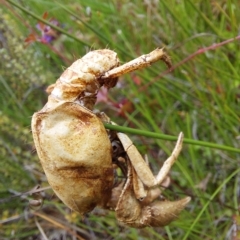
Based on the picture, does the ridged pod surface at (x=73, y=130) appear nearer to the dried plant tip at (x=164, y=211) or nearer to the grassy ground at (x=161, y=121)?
the dried plant tip at (x=164, y=211)

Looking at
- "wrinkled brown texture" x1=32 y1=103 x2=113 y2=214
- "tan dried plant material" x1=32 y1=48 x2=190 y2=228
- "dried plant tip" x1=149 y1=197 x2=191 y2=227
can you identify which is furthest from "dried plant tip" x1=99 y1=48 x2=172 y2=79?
"dried plant tip" x1=149 y1=197 x2=191 y2=227

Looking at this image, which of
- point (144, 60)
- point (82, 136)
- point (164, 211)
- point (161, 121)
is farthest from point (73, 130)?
point (161, 121)

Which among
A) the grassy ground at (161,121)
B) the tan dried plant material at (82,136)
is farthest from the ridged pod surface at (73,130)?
the grassy ground at (161,121)

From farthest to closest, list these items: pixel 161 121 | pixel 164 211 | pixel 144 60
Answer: pixel 161 121 → pixel 164 211 → pixel 144 60

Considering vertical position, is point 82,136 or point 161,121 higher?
point 82,136

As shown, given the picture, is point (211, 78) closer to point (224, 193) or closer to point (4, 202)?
point (224, 193)

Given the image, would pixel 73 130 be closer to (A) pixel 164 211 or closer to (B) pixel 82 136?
(B) pixel 82 136

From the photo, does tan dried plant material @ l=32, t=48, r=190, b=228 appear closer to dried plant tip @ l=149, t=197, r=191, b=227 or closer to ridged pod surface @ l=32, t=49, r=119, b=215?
ridged pod surface @ l=32, t=49, r=119, b=215

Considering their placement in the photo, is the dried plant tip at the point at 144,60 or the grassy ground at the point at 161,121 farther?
the grassy ground at the point at 161,121

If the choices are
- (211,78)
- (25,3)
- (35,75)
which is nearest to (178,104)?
(211,78)
